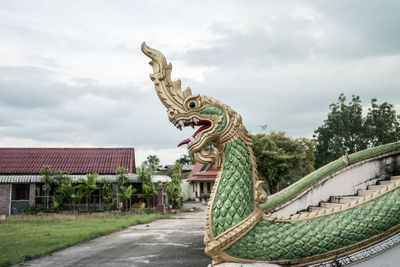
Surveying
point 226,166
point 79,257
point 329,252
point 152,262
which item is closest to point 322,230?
point 329,252

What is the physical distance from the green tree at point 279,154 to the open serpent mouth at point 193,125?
15.9 meters

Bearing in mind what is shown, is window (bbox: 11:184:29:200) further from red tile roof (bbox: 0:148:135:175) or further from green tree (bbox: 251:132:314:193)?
green tree (bbox: 251:132:314:193)

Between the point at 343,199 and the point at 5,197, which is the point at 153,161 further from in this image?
the point at 343,199

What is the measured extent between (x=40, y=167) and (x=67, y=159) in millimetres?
1652

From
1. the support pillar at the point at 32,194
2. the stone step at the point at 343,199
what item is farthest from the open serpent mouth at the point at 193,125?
the support pillar at the point at 32,194

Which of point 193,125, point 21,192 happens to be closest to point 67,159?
point 21,192

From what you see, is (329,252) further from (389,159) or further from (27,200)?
(27,200)

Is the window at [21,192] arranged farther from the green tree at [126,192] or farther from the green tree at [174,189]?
the green tree at [174,189]

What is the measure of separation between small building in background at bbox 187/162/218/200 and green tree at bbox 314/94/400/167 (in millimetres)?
11696

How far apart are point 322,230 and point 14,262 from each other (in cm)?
536

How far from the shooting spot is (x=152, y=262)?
5.22 metres

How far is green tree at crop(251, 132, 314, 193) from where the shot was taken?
18.5m

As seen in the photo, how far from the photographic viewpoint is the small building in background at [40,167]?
16.9 metres

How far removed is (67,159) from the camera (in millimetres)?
19703
